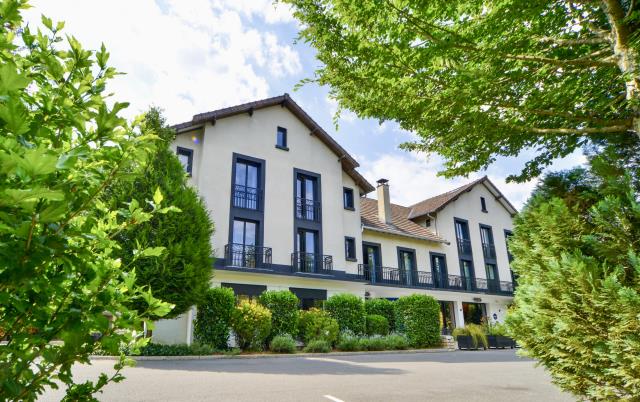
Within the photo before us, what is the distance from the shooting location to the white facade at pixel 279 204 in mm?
17844

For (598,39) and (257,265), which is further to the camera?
(257,265)

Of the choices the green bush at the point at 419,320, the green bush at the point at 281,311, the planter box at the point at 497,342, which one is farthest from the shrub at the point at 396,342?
the planter box at the point at 497,342

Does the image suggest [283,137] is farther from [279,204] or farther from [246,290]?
[246,290]

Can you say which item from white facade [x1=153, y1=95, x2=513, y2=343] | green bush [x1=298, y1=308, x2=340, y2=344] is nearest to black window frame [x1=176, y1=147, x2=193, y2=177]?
white facade [x1=153, y1=95, x2=513, y2=343]

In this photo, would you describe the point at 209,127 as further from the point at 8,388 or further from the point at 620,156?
the point at 8,388

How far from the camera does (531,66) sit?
16.7ft

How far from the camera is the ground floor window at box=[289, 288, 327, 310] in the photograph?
19.3 m

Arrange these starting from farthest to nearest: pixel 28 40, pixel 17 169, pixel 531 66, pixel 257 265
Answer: pixel 257 265 < pixel 531 66 < pixel 28 40 < pixel 17 169

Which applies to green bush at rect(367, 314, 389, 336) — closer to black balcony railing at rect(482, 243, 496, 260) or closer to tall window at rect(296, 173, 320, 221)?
tall window at rect(296, 173, 320, 221)

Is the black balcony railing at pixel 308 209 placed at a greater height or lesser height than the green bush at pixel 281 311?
greater

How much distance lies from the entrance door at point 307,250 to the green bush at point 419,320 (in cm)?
490

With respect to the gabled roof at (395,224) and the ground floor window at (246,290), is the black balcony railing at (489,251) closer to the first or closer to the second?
the gabled roof at (395,224)

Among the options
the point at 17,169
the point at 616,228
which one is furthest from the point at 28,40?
the point at 616,228

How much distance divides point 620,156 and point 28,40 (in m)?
5.14
